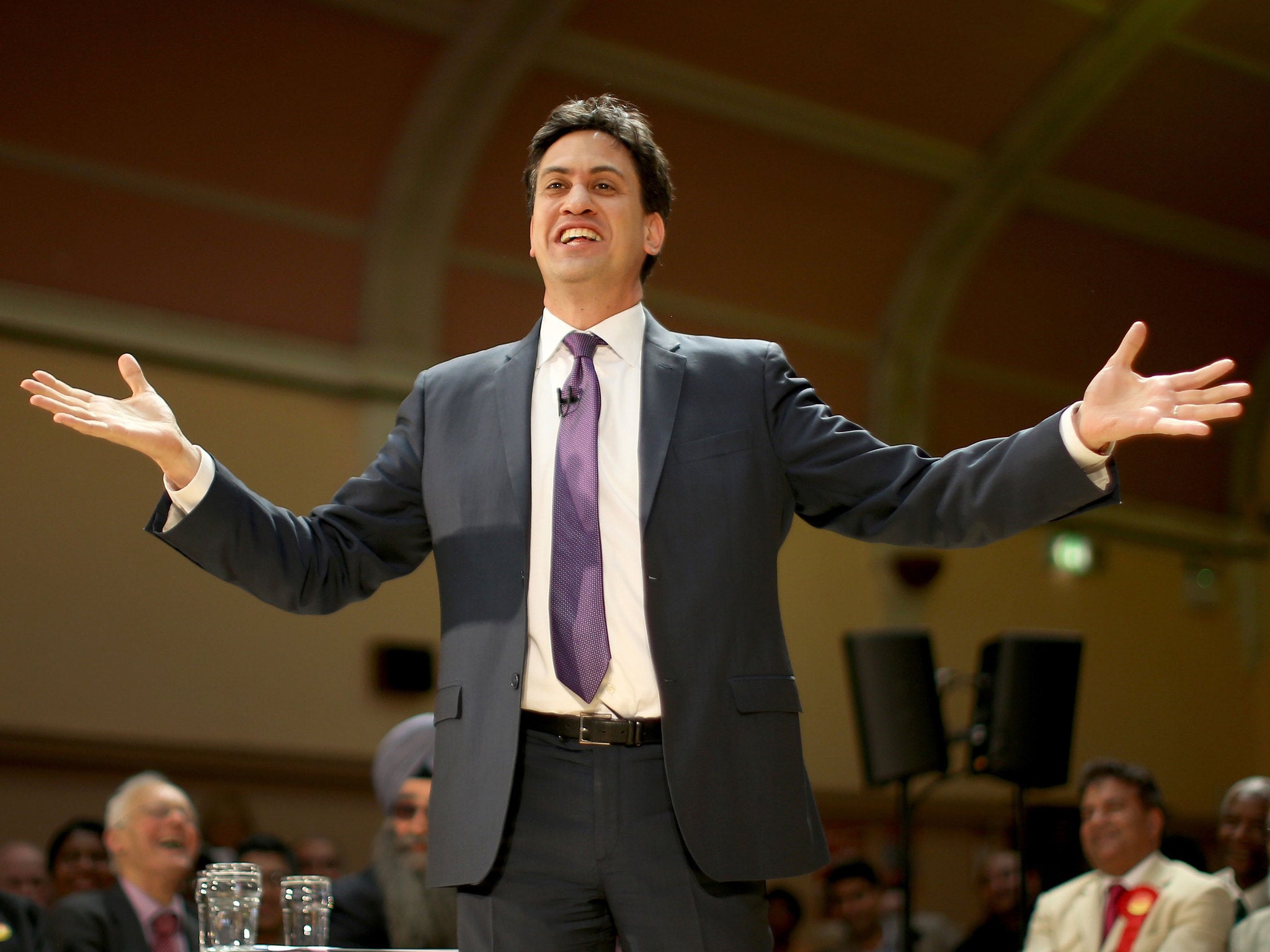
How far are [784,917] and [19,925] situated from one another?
11.0ft

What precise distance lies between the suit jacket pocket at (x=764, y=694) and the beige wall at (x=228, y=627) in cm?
458

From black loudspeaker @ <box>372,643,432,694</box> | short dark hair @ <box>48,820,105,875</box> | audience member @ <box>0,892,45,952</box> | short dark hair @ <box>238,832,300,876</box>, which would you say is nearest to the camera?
audience member @ <box>0,892,45,952</box>

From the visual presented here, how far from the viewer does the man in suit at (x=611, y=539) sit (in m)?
1.53

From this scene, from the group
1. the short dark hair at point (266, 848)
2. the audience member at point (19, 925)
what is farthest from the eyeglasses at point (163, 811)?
the short dark hair at point (266, 848)

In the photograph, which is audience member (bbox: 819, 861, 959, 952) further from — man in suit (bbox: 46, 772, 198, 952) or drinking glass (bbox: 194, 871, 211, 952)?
drinking glass (bbox: 194, 871, 211, 952)

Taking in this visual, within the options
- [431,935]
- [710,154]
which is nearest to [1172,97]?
[710,154]

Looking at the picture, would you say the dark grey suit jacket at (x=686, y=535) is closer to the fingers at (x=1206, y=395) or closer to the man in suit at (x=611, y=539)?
the man in suit at (x=611, y=539)

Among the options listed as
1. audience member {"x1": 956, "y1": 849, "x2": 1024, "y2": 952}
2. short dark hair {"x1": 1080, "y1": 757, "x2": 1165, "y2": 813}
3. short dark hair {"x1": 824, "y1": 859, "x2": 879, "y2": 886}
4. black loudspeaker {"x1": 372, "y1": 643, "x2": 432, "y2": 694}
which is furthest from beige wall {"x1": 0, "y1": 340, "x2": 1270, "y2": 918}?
short dark hair {"x1": 1080, "y1": 757, "x2": 1165, "y2": 813}

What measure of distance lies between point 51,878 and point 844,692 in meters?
4.31

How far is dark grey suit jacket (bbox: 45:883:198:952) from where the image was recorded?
136 inches

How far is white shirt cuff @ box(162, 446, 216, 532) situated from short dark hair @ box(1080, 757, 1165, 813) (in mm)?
3236

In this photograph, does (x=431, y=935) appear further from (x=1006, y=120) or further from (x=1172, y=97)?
(x=1172, y=97)

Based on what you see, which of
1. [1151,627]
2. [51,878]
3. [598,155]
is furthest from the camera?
[1151,627]

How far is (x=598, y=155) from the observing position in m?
1.84
